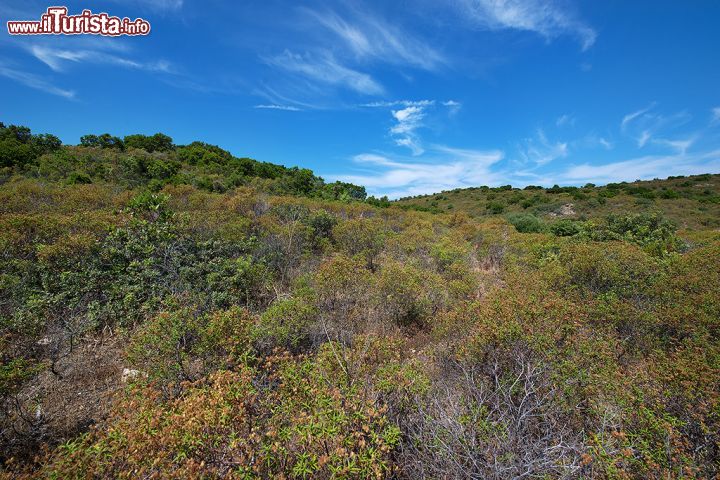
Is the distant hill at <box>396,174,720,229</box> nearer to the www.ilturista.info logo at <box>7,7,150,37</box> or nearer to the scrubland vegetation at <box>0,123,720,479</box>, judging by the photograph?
the scrubland vegetation at <box>0,123,720,479</box>

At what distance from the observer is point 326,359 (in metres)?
4.41

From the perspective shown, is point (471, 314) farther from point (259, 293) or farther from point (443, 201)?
point (443, 201)

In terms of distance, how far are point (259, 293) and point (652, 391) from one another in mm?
8404

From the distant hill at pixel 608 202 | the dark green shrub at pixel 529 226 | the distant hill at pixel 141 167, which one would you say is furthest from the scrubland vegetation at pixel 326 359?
the distant hill at pixel 608 202

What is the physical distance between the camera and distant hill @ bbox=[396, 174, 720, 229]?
1103 inches

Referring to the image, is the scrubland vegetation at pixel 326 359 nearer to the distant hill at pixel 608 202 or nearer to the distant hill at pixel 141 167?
the distant hill at pixel 141 167

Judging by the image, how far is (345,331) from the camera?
6445mm

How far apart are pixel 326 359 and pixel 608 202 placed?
40.6m

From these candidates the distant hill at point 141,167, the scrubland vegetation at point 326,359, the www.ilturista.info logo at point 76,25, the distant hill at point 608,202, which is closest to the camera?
the scrubland vegetation at point 326,359

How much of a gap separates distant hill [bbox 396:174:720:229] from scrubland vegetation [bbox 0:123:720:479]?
69.6ft

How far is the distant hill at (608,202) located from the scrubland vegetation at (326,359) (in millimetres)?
21201

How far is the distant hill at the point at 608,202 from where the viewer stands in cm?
2802

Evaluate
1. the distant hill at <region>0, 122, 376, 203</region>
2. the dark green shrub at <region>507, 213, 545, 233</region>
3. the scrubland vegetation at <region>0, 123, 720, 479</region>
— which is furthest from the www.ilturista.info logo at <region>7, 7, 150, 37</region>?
the dark green shrub at <region>507, 213, 545, 233</region>

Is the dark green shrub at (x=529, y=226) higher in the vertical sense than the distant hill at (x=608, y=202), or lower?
lower
